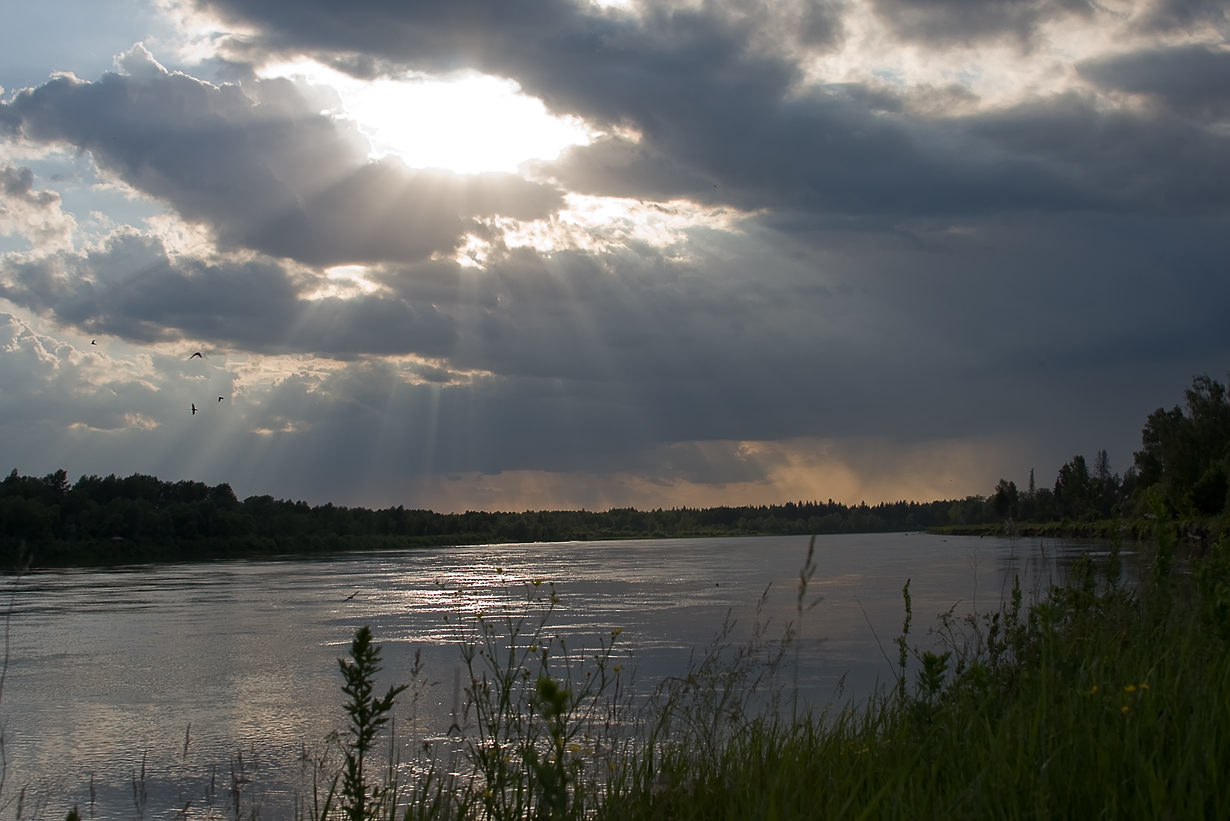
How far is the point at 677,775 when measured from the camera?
475 cm

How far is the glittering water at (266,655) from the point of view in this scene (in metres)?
9.38

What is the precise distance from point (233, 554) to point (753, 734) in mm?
78674

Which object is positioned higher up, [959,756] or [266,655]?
[959,756]

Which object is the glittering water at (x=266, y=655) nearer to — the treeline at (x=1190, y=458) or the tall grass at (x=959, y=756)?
the tall grass at (x=959, y=756)

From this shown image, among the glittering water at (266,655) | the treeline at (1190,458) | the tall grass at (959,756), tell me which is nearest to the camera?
the tall grass at (959,756)

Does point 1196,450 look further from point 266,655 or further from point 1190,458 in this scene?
point 266,655

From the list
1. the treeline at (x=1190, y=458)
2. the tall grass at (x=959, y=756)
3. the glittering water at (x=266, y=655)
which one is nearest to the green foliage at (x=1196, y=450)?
the treeline at (x=1190, y=458)

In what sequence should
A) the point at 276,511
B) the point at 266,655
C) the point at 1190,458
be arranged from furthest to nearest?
Answer: 1. the point at 276,511
2. the point at 1190,458
3. the point at 266,655

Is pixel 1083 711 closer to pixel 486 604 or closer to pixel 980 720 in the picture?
pixel 980 720

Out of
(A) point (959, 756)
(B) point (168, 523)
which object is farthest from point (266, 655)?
(B) point (168, 523)

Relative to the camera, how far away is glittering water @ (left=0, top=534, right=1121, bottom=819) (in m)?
9.38

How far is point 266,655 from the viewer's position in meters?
17.1

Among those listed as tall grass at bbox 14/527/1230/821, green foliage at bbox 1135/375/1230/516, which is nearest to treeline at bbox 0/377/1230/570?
green foliage at bbox 1135/375/1230/516

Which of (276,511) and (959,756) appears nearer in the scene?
(959,756)
